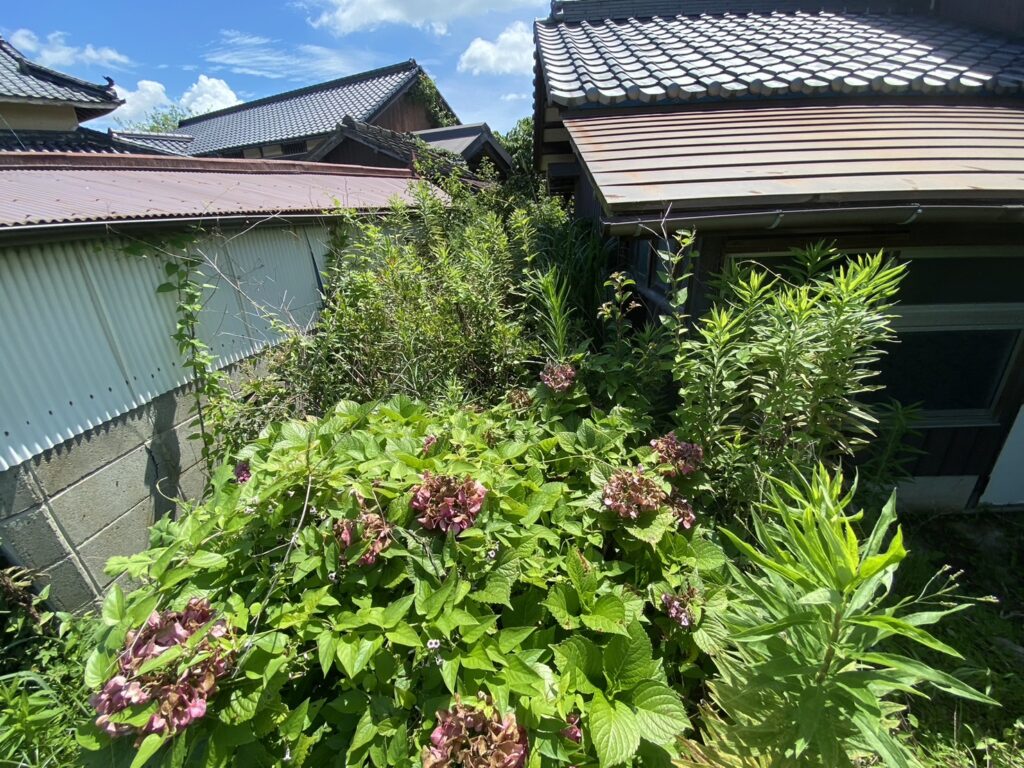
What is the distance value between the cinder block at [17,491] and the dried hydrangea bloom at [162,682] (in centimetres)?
151

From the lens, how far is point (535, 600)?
1.81 metres

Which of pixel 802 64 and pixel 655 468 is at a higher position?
pixel 802 64

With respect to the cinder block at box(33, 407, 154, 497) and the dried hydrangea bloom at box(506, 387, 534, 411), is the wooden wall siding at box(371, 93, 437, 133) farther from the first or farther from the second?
the dried hydrangea bloom at box(506, 387, 534, 411)

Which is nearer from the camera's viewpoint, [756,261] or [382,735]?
[382,735]

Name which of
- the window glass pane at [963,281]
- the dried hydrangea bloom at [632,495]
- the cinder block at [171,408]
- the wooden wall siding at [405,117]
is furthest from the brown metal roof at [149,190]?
the wooden wall siding at [405,117]

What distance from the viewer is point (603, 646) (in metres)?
1.69

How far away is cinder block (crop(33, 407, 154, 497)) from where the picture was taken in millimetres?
2309

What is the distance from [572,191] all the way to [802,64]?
5254mm

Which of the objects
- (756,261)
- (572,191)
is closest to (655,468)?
(756,261)

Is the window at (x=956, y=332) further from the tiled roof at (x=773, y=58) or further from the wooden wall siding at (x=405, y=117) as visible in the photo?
the wooden wall siding at (x=405, y=117)

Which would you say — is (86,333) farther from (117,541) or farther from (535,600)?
(535,600)

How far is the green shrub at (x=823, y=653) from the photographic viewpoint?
1.21 meters

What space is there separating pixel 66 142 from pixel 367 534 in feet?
45.5

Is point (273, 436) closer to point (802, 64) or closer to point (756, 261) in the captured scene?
point (756, 261)
